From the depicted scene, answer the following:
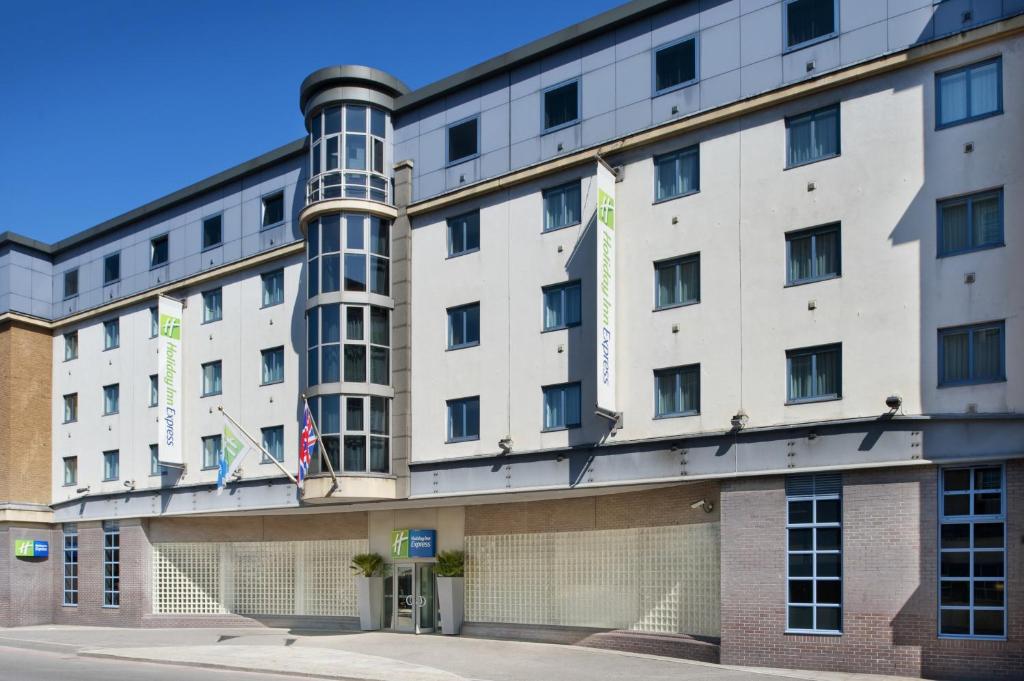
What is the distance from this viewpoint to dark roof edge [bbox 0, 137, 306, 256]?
3816cm

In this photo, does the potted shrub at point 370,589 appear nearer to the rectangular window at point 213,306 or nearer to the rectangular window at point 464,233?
the rectangular window at point 464,233

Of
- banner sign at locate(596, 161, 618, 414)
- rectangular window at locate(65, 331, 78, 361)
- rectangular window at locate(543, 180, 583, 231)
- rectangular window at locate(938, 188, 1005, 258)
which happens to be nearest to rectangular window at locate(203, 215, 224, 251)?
rectangular window at locate(65, 331, 78, 361)

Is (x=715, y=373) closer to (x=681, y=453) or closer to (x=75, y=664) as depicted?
(x=681, y=453)

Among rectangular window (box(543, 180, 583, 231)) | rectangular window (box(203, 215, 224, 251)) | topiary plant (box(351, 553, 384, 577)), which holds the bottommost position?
topiary plant (box(351, 553, 384, 577))

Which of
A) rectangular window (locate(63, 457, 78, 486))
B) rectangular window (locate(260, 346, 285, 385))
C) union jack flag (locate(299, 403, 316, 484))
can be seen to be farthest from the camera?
rectangular window (locate(63, 457, 78, 486))

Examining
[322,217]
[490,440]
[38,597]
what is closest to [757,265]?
[490,440]

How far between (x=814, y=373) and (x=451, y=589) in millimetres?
14176

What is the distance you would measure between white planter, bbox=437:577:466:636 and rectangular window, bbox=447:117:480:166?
13.0 meters

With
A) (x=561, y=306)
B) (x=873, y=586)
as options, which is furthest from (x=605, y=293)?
(x=873, y=586)

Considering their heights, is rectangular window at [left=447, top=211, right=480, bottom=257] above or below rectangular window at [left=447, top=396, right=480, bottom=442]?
above

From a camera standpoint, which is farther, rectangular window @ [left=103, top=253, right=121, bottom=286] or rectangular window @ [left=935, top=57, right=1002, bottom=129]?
rectangular window @ [left=103, top=253, right=121, bottom=286]

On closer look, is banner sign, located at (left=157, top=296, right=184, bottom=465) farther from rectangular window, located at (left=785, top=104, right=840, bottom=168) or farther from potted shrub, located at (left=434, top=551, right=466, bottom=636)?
rectangular window, located at (left=785, top=104, right=840, bottom=168)

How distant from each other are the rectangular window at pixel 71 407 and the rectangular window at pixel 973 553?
36.5m

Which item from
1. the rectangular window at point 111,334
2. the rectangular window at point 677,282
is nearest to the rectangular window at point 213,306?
the rectangular window at point 111,334
